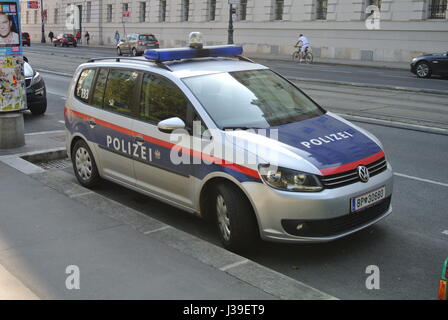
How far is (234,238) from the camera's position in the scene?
4.73m

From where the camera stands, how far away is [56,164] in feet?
27.0

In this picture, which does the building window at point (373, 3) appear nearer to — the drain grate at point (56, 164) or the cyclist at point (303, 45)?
the cyclist at point (303, 45)

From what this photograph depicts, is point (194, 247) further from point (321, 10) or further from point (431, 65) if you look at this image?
point (321, 10)

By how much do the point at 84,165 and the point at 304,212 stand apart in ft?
11.0

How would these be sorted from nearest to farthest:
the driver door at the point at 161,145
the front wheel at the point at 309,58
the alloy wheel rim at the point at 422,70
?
the driver door at the point at 161,145
the alloy wheel rim at the point at 422,70
the front wheel at the point at 309,58

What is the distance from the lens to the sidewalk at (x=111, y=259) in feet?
12.8

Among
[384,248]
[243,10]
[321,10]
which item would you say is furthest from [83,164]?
[243,10]

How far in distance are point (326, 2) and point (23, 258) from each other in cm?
3588

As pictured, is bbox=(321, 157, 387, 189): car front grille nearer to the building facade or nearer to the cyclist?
the building facade

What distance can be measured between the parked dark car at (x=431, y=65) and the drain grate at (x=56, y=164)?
18.8 meters

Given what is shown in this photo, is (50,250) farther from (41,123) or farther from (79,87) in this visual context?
(41,123)

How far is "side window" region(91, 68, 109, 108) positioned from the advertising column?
2363mm

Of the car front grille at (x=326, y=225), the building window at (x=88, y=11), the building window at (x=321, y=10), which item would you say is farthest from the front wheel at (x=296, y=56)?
the building window at (x=88, y=11)
